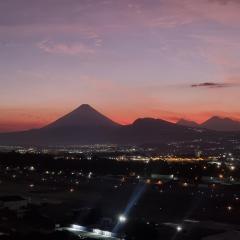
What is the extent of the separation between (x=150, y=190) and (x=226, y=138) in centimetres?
8622

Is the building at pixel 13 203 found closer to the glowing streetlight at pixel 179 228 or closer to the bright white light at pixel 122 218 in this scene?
the bright white light at pixel 122 218

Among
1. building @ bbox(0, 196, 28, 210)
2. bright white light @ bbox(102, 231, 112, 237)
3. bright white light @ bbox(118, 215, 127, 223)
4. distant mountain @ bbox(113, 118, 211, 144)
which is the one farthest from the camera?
distant mountain @ bbox(113, 118, 211, 144)

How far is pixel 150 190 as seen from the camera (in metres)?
24.5

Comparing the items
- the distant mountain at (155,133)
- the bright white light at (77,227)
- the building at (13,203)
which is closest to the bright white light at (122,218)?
the bright white light at (77,227)

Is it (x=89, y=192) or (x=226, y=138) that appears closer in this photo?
(x=89, y=192)

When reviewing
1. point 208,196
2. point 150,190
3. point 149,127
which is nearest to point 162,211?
point 208,196

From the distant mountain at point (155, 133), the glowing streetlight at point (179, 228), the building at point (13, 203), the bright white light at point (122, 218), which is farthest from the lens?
the distant mountain at point (155, 133)

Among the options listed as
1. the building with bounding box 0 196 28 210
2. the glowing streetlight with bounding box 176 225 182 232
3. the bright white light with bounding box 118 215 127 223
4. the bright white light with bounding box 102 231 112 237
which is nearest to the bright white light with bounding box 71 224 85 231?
the bright white light with bounding box 102 231 112 237

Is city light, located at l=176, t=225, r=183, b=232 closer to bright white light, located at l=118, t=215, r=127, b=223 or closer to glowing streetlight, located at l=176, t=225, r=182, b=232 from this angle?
glowing streetlight, located at l=176, t=225, r=182, b=232

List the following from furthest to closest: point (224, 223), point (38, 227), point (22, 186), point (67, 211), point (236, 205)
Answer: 1. point (22, 186)
2. point (236, 205)
3. point (67, 211)
4. point (224, 223)
5. point (38, 227)

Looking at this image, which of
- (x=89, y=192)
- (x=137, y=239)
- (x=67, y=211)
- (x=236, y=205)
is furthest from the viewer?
(x=89, y=192)

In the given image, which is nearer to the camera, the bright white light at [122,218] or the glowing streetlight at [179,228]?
the glowing streetlight at [179,228]

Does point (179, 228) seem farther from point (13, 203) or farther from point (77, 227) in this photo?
point (13, 203)

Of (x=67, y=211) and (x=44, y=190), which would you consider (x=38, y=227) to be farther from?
(x=44, y=190)
